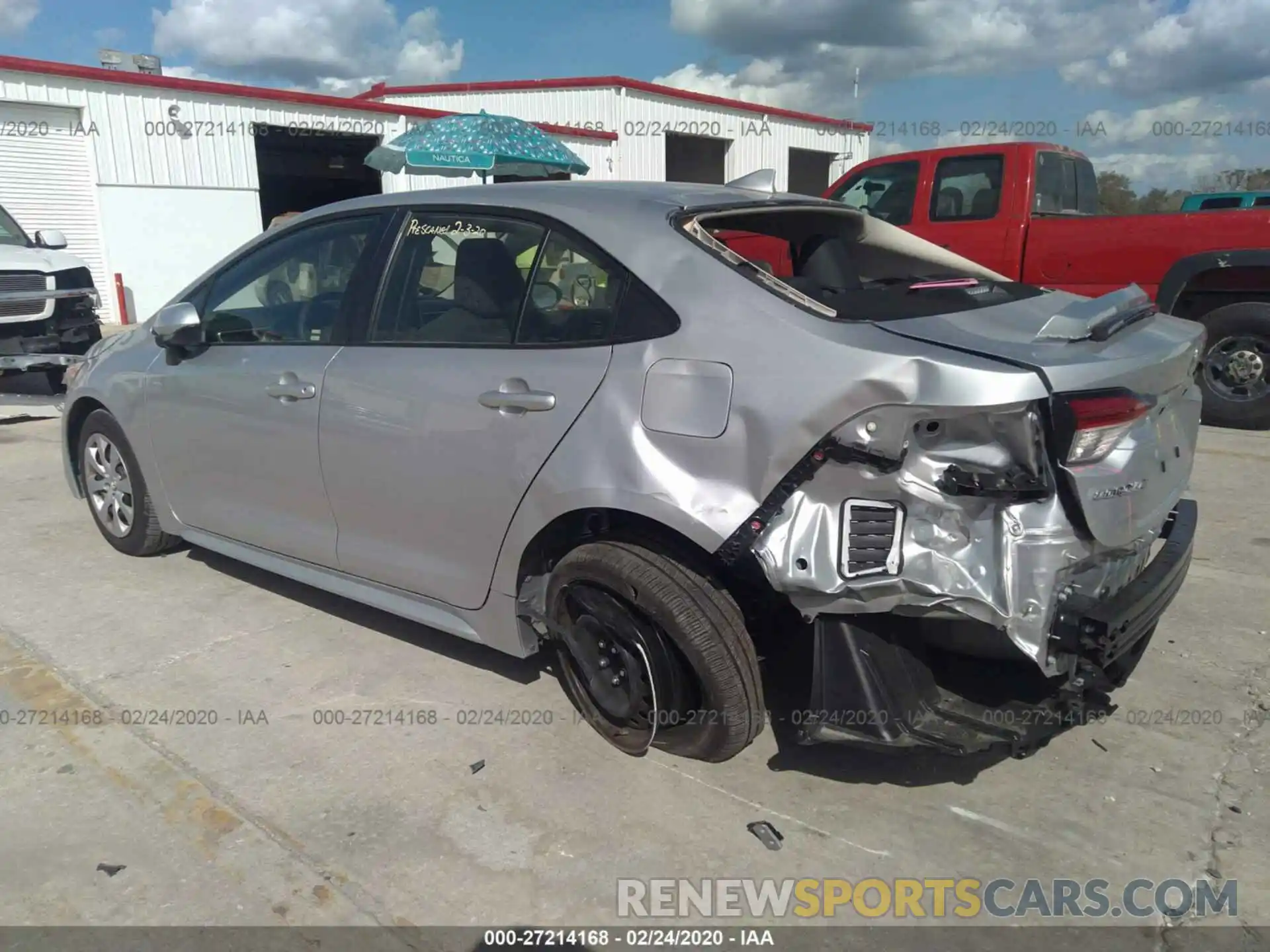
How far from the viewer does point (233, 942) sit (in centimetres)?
228

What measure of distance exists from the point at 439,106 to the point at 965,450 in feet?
81.6

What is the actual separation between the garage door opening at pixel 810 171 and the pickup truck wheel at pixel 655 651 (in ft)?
97.0

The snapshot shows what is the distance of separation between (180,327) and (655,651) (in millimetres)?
2445

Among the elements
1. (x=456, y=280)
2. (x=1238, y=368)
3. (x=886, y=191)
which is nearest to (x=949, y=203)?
(x=886, y=191)

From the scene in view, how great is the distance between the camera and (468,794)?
2.84 metres

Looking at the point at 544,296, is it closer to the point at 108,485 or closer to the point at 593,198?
the point at 593,198

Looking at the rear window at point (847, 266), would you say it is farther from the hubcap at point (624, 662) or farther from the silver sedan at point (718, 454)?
the hubcap at point (624, 662)

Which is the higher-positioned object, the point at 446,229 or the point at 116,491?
the point at 446,229

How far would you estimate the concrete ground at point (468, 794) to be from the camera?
2.46 metres

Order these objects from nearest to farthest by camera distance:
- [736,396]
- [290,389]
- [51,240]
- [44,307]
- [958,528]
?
[958,528], [736,396], [290,389], [44,307], [51,240]

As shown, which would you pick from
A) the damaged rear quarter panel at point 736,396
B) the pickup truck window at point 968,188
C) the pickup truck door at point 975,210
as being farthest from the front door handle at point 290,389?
the pickup truck window at point 968,188

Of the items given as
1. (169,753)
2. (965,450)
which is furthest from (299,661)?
(965,450)

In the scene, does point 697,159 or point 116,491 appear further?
point 697,159

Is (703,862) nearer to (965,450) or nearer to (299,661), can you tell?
(965,450)
